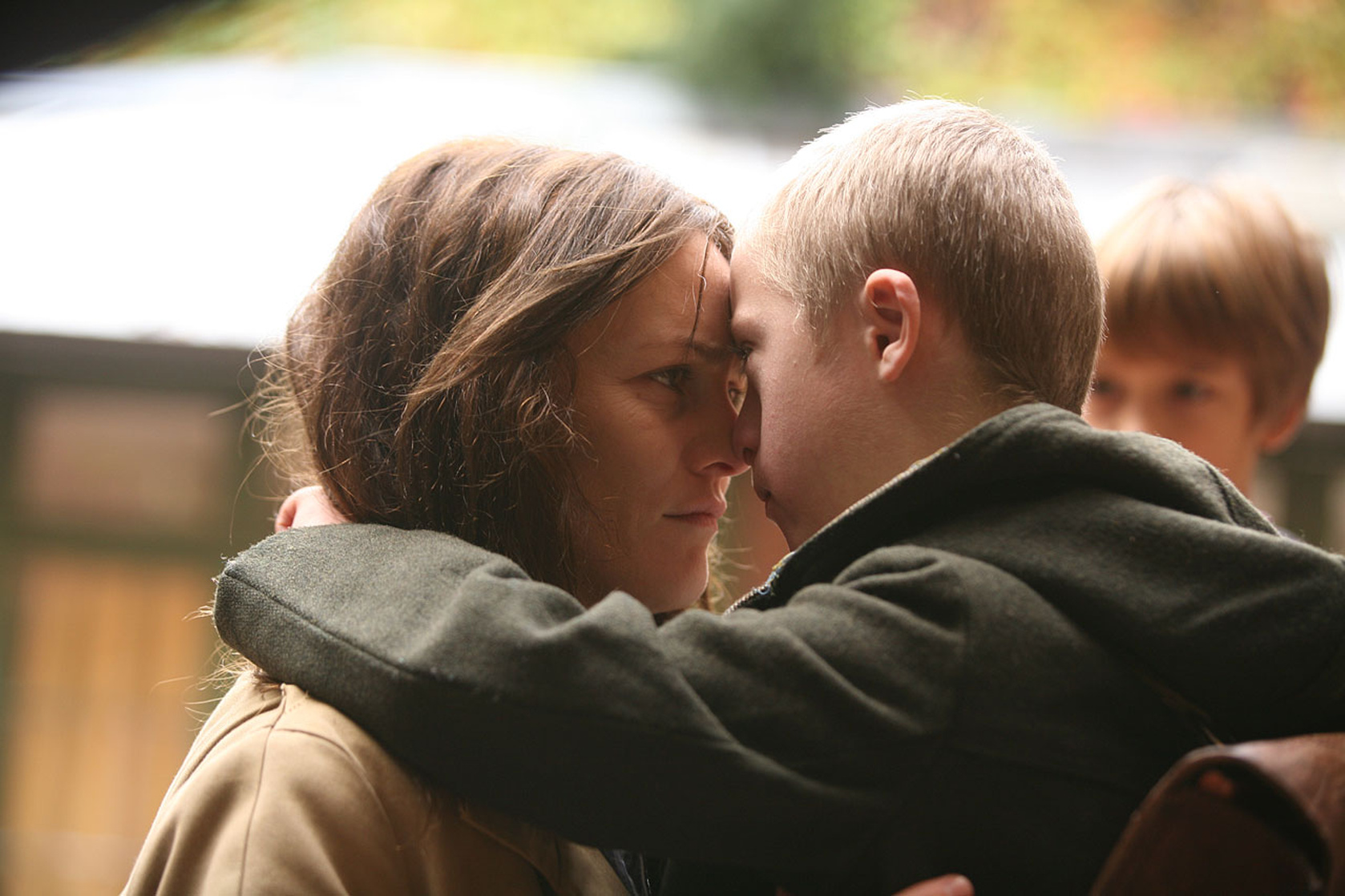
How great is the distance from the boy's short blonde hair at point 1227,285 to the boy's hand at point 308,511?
5.84 ft

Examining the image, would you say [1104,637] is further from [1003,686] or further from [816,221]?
[816,221]

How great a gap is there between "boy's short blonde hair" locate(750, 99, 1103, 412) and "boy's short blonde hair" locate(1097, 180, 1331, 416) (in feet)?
3.76

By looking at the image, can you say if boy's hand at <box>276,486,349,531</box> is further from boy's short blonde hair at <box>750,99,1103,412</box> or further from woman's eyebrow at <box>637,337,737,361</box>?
boy's short blonde hair at <box>750,99,1103,412</box>

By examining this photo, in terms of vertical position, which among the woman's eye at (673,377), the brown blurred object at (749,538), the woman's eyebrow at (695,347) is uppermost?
the woman's eyebrow at (695,347)

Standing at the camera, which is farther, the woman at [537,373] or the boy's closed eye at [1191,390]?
the boy's closed eye at [1191,390]

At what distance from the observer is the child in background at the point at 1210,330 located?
2578 millimetres

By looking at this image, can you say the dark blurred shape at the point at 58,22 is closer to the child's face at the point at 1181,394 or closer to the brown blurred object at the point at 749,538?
the child's face at the point at 1181,394

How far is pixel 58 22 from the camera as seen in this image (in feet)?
8.37

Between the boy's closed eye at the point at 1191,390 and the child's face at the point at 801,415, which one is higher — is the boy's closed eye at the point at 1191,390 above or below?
below

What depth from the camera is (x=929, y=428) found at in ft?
4.79

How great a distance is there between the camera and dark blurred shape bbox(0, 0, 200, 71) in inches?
98.0

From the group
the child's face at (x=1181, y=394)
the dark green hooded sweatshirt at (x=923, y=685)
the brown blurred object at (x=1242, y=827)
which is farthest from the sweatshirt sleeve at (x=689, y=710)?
the child's face at (x=1181, y=394)

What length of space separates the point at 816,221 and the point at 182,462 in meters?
4.37

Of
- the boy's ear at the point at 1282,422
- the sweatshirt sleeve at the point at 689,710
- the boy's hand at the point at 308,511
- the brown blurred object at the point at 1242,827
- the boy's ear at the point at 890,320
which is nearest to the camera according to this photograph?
→ the brown blurred object at the point at 1242,827
